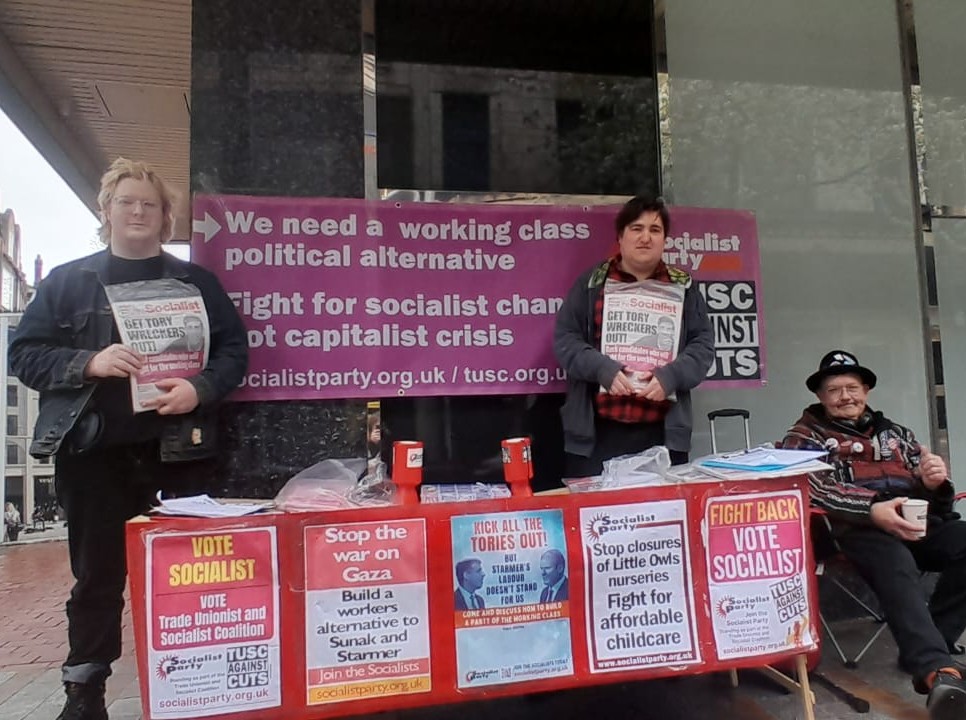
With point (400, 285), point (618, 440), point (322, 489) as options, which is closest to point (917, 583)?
point (618, 440)

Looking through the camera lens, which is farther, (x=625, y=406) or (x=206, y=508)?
(x=625, y=406)

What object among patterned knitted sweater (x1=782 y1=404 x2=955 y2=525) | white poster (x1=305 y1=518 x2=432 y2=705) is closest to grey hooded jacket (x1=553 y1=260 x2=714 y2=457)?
patterned knitted sweater (x1=782 y1=404 x2=955 y2=525)

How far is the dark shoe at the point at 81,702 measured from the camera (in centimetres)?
249

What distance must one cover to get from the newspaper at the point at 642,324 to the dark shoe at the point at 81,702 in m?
2.26

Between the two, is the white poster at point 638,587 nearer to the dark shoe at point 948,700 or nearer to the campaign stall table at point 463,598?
the campaign stall table at point 463,598

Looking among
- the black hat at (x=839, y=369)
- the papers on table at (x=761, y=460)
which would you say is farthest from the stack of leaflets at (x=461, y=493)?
the black hat at (x=839, y=369)

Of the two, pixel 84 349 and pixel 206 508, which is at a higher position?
pixel 84 349

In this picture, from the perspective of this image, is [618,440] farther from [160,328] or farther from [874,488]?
[160,328]

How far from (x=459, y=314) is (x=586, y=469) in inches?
36.1

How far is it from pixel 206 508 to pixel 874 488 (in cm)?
268

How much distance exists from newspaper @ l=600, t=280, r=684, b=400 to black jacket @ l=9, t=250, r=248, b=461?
4.83 feet

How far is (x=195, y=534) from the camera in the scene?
76.8 inches

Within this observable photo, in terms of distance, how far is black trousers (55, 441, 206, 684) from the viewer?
8.25ft

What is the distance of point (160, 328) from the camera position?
2586mm
